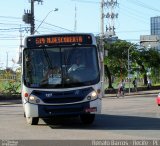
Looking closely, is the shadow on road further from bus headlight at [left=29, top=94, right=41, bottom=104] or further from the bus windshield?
the bus windshield

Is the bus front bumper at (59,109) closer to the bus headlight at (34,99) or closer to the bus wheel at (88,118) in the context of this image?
the bus headlight at (34,99)

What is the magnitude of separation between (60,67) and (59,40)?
1.04 m

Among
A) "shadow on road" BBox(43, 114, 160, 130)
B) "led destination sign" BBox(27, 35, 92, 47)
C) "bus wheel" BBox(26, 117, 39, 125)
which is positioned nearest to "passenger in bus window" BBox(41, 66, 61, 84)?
"led destination sign" BBox(27, 35, 92, 47)

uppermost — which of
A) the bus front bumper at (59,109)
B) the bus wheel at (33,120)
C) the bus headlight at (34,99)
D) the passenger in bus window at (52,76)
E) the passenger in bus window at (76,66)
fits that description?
the passenger in bus window at (76,66)

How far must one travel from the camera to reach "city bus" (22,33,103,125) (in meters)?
16.1

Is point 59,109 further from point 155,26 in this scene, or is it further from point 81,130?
point 155,26

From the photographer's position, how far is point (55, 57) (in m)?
16.7

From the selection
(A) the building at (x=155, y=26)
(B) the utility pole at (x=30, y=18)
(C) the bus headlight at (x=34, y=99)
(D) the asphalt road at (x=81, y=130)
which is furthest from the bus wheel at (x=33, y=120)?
(A) the building at (x=155, y=26)

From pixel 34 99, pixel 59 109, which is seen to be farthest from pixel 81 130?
pixel 34 99

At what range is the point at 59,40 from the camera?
55.5 ft

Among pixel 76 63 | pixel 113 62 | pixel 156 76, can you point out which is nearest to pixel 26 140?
pixel 76 63

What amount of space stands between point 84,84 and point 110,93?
4357 cm

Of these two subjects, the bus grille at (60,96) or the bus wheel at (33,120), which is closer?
the bus grille at (60,96)

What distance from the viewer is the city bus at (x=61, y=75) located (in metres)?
16.1
